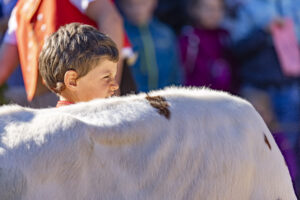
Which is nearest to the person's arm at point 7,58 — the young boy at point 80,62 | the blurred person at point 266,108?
the young boy at point 80,62

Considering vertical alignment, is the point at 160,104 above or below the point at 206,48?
above

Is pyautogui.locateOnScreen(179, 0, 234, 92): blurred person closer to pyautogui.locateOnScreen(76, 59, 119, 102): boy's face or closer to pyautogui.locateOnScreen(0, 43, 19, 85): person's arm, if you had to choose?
pyautogui.locateOnScreen(0, 43, 19, 85): person's arm

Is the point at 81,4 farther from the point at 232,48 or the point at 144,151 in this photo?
the point at 232,48

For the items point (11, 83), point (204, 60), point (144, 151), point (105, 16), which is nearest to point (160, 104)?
point (144, 151)

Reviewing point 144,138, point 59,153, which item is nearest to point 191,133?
point 144,138

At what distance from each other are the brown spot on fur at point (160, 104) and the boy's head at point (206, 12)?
3367 mm

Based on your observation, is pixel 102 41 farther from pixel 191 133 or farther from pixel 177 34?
pixel 177 34

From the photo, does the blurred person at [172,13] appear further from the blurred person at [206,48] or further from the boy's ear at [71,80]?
the boy's ear at [71,80]

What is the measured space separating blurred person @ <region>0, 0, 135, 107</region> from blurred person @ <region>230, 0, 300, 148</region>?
244 centimetres

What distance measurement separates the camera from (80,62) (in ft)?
8.36

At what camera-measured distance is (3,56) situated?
11.0 feet

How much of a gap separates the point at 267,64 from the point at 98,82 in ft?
10.3

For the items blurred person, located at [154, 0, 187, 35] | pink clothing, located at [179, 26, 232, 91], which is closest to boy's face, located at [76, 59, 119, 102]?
pink clothing, located at [179, 26, 232, 91]

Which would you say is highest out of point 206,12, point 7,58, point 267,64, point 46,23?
point 46,23
